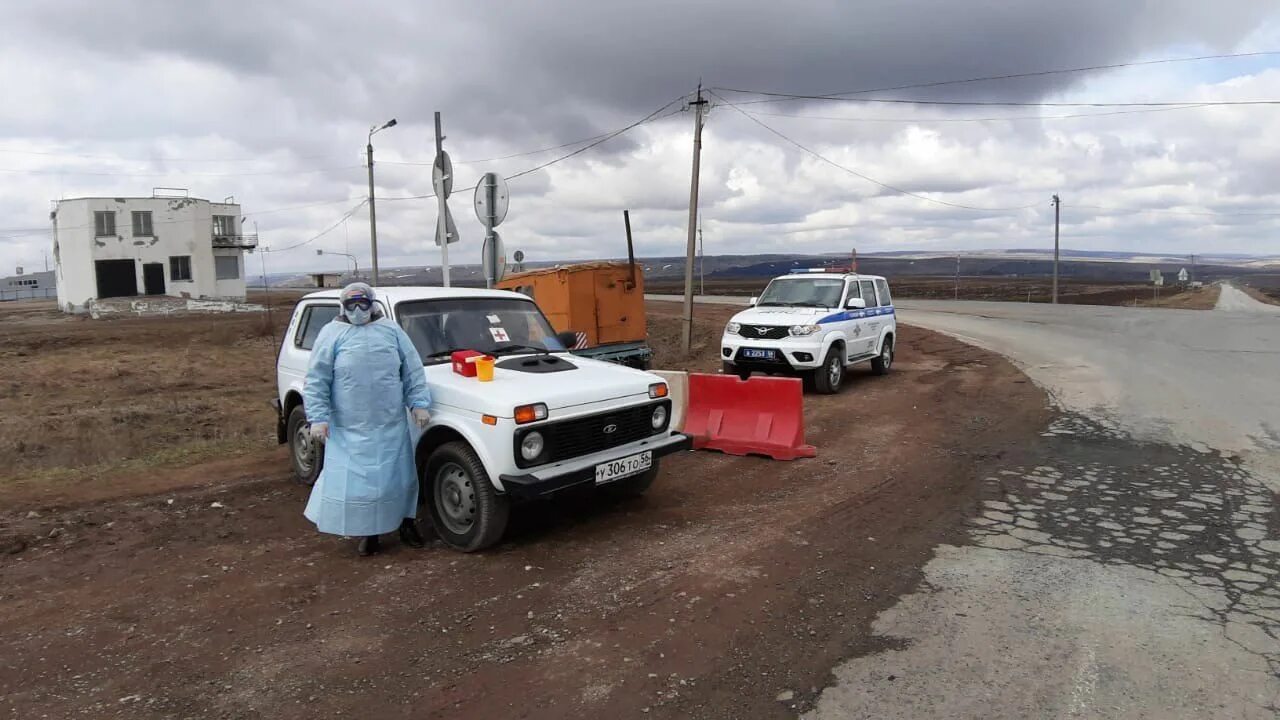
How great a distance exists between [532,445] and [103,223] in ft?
186

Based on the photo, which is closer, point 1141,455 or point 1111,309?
point 1141,455

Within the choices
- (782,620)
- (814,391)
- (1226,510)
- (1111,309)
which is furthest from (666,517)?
(1111,309)

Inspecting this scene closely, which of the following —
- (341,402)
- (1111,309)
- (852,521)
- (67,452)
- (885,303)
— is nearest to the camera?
(341,402)

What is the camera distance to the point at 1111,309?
112 feet

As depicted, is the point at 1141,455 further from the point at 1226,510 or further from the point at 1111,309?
the point at 1111,309

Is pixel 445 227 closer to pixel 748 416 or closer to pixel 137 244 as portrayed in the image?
pixel 748 416

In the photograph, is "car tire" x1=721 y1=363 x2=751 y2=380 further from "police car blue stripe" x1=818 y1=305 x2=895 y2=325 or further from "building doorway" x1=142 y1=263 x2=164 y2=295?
"building doorway" x1=142 y1=263 x2=164 y2=295

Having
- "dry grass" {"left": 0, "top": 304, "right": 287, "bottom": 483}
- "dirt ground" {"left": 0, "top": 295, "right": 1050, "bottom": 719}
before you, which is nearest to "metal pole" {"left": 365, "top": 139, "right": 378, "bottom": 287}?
"dry grass" {"left": 0, "top": 304, "right": 287, "bottom": 483}

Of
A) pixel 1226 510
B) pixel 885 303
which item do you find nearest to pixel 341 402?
pixel 1226 510

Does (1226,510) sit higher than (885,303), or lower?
lower

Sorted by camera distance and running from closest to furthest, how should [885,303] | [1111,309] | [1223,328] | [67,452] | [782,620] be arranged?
[782,620], [67,452], [885,303], [1223,328], [1111,309]

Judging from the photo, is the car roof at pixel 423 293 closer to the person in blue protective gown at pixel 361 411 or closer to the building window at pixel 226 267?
the person in blue protective gown at pixel 361 411

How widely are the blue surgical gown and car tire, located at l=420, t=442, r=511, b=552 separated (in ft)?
0.93

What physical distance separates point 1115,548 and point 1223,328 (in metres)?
22.6
